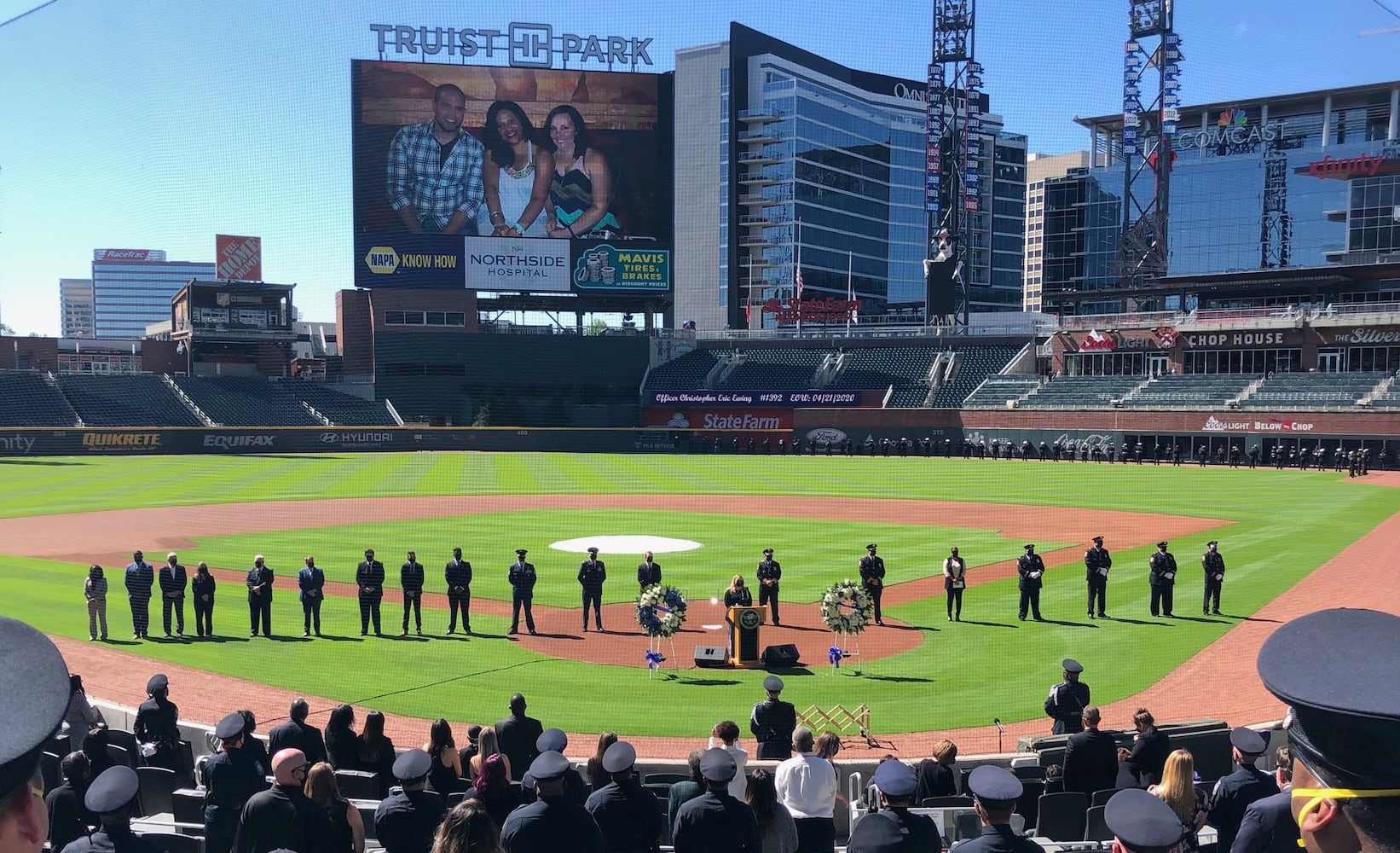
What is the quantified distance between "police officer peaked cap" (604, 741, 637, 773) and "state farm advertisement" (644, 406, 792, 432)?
229 feet

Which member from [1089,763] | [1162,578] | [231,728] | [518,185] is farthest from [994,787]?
[518,185]

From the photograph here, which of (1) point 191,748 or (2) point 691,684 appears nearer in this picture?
(1) point 191,748

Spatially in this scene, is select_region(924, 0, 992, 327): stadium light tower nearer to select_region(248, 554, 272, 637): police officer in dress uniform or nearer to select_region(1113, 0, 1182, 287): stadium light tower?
select_region(1113, 0, 1182, 287): stadium light tower

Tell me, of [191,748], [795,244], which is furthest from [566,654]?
[795,244]

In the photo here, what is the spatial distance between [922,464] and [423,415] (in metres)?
40.2

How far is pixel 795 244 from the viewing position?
386 ft

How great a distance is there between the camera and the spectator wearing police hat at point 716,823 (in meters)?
6.13

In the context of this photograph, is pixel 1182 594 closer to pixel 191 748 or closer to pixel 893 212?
pixel 191 748

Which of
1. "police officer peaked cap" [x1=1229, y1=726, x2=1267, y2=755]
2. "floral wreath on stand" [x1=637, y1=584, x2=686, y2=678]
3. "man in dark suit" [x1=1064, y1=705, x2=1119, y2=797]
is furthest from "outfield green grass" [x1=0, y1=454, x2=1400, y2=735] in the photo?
"police officer peaked cap" [x1=1229, y1=726, x2=1267, y2=755]

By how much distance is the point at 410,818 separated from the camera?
21.7ft

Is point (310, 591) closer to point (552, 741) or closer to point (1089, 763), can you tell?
point (552, 741)

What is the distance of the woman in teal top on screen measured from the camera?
79.9m

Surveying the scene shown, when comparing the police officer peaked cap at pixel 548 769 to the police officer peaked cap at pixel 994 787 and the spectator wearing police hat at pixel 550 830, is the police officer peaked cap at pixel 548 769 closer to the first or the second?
the spectator wearing police hat at pixel 550 830

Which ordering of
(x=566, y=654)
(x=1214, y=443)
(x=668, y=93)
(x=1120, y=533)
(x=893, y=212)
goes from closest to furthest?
1. (x=566, y=654)
2. (x=1120, y=533)
3. (x=1214, y=443)
4. (x=668, y=93)
5. (x=893, y=212)
